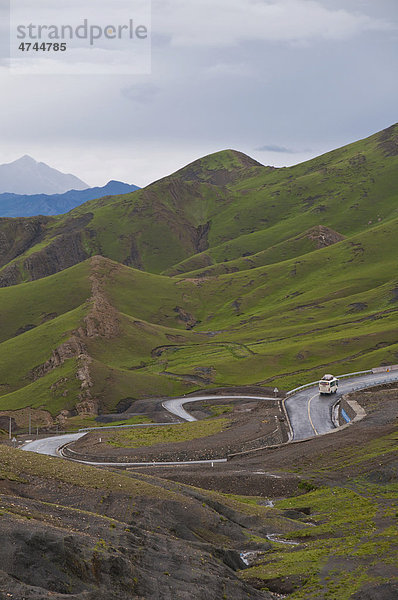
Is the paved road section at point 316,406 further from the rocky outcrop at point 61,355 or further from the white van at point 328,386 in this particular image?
the rocky outcrop at point 61,355

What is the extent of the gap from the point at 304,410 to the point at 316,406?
9.10 feet

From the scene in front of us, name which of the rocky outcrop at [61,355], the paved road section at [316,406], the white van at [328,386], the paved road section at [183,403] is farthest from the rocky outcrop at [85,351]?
the white van at [328,386]

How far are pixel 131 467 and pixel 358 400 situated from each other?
42.6 meters

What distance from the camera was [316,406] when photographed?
111 m

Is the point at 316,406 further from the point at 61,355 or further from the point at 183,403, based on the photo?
the point at 61,355

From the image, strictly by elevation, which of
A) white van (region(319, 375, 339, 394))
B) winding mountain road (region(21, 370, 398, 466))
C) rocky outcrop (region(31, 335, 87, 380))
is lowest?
winding mountain road (region(21, 370, 398, 466))

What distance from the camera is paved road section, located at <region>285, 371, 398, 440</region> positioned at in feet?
323

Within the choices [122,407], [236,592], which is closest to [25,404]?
[122,407]

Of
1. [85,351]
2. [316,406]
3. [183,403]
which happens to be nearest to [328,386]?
[316,406]

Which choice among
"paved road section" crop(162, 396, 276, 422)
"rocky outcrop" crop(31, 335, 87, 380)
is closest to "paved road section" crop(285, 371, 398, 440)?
"paved road section" crop(162, 396, 276, 422)

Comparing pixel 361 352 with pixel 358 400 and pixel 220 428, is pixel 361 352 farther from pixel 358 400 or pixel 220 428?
pixel 220 428

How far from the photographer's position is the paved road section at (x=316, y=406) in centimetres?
9850

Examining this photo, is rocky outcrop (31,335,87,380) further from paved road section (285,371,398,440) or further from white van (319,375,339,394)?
white van (319,375,339,394)

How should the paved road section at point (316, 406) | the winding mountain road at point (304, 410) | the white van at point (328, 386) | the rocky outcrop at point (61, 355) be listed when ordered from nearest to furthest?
the paved road section at point (316, 406), the winding mountain road at point (304, 410), the white van at point (328, 386), the rocky outcrop at point (61, 355)
